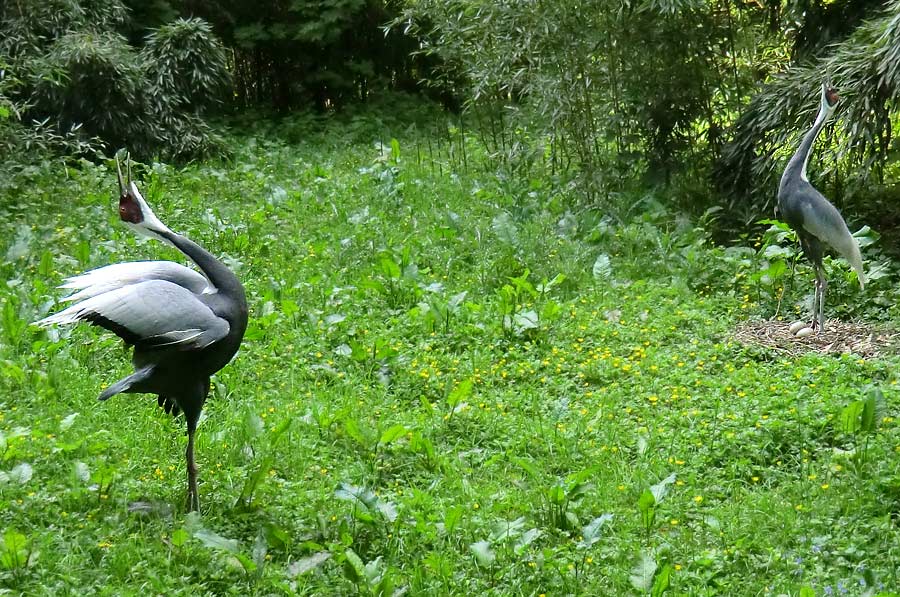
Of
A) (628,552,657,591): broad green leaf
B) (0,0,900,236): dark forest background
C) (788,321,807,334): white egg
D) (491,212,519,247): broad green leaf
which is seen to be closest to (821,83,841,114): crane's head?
(0,0,900,236): dark forest background

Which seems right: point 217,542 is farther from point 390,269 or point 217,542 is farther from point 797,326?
point 797,326

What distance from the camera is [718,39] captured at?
27.6 feet

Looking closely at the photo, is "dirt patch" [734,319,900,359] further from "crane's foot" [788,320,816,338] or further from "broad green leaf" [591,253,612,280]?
"broad green leaf" [591,253,612,280]

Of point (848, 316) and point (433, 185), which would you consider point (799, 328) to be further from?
point (433, 185)

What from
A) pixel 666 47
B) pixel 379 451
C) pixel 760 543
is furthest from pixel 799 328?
pixel 666 47

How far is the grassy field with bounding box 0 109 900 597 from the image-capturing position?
11.6 feet

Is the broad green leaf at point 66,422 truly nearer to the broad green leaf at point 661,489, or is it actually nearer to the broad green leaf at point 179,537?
the broad green leaf at point 179,537

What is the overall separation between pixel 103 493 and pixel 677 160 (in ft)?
20.9

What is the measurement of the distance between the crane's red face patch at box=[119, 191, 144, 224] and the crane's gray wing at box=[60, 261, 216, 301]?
0.63ft

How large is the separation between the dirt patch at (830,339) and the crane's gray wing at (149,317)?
11.4 ft

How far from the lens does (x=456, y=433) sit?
4758 mm

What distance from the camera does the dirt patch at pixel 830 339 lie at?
5488 millimetres

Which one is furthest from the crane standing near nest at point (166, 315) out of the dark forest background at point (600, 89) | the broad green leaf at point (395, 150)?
the broad green leaf at point (395, 150)

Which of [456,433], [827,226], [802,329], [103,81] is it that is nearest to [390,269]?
[456,433]
